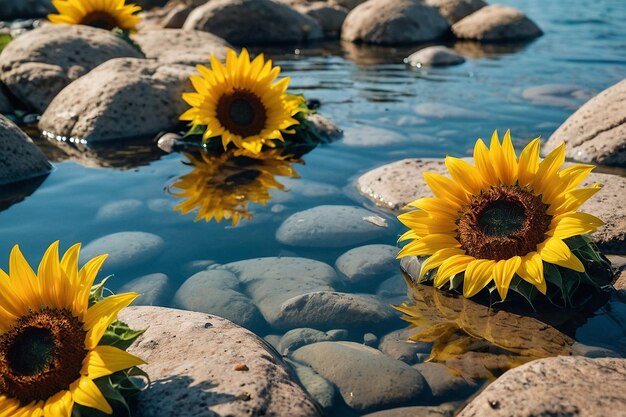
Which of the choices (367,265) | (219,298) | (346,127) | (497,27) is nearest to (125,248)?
(219,298)

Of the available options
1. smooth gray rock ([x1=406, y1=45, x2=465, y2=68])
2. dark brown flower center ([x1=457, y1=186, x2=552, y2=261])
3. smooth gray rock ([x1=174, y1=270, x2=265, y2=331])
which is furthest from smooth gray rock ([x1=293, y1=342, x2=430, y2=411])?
smooth gray rock ([x1=406, y1=45, x2=465, y2=68])

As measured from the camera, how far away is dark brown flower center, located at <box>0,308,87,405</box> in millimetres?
2760

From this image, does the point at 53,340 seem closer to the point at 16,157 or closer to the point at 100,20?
the point at 16,157

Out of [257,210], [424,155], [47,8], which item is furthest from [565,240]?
[47,8]

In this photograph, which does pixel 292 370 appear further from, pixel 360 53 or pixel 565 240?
pixel 360 53

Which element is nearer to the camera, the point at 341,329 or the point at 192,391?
the point at 192,391

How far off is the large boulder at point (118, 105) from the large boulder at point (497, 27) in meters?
10.7

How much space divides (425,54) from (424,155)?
6827mm

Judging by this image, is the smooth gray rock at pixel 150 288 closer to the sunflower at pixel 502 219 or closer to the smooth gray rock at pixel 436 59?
the sunflower at pixel 502 219

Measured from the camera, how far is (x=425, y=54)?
13.9 metres

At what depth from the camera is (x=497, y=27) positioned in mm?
17578

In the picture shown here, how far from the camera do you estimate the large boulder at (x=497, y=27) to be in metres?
17.5

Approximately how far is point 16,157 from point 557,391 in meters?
A: 5.51

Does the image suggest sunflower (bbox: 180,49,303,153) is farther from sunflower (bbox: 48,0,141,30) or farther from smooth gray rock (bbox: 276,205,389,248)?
sunflower (bbox: 48,0,141,30)
